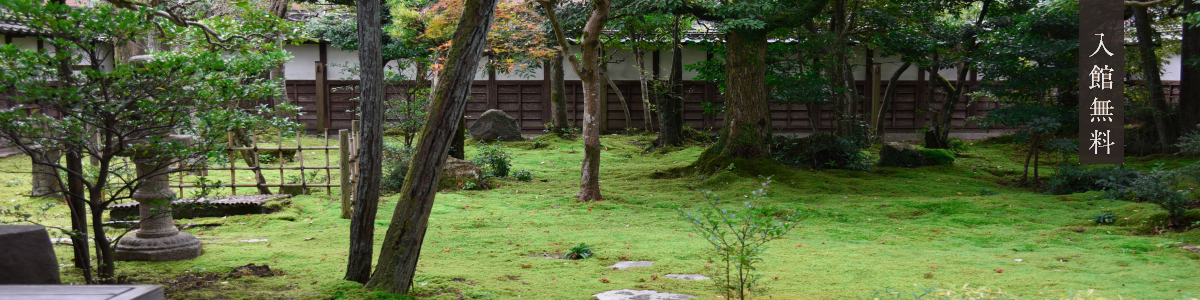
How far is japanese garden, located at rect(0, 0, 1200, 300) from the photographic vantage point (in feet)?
12.4

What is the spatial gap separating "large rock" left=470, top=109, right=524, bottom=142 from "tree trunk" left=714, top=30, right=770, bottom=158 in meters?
6.54

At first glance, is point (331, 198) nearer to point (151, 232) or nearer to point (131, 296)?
point (151, 232)

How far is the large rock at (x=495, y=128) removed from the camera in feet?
51.6

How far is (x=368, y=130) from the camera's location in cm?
389

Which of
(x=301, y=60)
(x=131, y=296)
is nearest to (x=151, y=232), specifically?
→ (x=131, y=296)

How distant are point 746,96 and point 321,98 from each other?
35.5 ft

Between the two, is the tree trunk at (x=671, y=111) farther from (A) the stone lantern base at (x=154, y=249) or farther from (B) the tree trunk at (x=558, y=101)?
(A) the stone lantern base at (x=154, y=249)

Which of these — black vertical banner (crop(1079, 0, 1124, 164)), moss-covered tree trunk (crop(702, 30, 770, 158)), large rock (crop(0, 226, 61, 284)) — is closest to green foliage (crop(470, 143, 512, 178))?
moss-covered tree trunk (crop(702, 30, 770, 158))

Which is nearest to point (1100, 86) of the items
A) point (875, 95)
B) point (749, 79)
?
point (749, 79)

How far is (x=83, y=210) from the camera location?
411 cm

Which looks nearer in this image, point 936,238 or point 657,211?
point 936,238

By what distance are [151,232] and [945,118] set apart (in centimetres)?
1306

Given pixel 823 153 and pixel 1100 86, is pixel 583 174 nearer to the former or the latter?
pixel 823 153

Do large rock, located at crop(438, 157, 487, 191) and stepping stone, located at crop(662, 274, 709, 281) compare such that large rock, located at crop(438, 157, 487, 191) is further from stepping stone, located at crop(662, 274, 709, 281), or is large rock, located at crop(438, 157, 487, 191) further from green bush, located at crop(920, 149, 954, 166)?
green bush, located at crop(920, 149, 954, 166)
